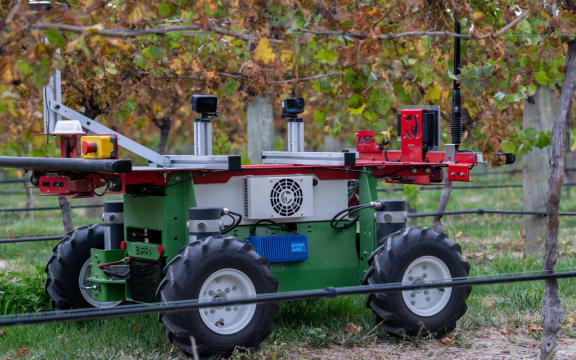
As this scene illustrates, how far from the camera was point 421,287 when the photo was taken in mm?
4770

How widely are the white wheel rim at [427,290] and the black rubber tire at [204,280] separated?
1062 mm

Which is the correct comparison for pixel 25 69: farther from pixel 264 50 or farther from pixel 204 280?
pixel 264 50

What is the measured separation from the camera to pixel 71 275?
22.4 feet

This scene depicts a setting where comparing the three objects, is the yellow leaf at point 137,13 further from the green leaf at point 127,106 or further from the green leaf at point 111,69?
the green leaf at point 127,106

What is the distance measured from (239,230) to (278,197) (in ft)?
1.19

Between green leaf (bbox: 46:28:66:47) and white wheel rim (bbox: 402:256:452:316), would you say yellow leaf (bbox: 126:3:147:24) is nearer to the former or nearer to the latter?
green leaf (bbox: 46:28:66:47)

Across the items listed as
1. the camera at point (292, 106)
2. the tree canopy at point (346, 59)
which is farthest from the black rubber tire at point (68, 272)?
the camera at point (292, 106)

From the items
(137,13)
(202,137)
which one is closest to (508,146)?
(202,137)

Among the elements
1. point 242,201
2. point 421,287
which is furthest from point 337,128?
point 421,287

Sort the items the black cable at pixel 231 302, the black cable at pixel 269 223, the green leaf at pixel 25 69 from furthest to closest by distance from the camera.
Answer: the black cable at pixel 269 223 < the green leaf at pixel 25 69 < the black cable at pixel 231 302

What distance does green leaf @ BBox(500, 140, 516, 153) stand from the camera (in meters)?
8.95

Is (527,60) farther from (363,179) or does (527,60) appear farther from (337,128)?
(337,128)

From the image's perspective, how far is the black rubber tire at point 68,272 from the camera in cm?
679

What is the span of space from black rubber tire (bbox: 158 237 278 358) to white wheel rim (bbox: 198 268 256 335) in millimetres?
34
